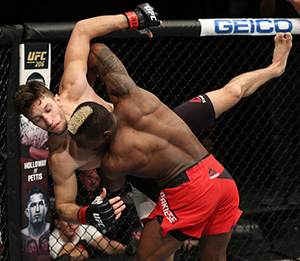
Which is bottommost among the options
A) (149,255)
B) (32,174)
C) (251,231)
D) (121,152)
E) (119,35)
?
(251,231)

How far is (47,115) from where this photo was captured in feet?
7.64

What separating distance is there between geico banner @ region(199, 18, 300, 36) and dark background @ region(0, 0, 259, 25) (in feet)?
6.23

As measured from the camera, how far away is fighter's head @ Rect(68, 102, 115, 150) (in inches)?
87.1

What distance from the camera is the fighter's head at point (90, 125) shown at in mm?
2213

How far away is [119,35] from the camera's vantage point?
111 inches

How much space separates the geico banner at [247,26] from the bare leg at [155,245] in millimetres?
1150

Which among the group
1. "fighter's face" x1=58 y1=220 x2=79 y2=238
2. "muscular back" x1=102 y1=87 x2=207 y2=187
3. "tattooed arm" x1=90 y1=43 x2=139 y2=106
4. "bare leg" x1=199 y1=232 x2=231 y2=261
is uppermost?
"tattooed arm" x1=90 y1=43 x2=139 y2=106

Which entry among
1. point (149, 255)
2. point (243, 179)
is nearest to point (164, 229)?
point (149, 255)

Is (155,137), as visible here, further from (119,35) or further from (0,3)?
(0,3)

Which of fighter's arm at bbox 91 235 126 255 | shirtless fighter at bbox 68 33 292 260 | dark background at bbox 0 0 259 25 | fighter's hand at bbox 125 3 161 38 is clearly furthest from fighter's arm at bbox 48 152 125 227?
dark background at bbox 0 0 259 25

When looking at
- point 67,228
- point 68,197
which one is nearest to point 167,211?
point 68,197

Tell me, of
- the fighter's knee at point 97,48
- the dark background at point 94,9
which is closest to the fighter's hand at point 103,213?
the fighter's knee at point 97,48

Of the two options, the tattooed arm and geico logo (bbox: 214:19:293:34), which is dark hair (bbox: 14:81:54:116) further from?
geico logo (bbox: 214:19:293:34)

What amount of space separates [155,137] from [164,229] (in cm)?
42
